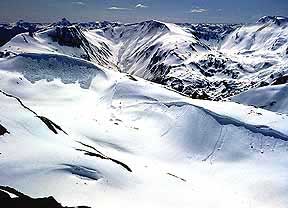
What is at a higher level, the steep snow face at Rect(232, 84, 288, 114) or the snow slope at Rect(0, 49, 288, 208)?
the steep snow face at Rect(232, 84, 288, 114)

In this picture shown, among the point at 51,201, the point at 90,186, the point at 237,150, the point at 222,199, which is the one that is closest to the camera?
the point at 51,201

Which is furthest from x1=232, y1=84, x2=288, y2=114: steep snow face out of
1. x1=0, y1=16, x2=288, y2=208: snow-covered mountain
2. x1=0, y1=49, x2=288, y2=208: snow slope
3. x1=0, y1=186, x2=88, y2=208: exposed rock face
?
x1=0, y1=186, x2=88, y2=208: exposed rock face

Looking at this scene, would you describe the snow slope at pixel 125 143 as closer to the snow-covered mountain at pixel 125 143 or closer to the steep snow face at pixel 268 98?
the snow-covered mountain at pixel 125 143

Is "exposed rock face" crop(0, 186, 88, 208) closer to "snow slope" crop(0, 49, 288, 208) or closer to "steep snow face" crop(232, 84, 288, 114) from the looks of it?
"snow slope" crop(0, 49, 288, 208)

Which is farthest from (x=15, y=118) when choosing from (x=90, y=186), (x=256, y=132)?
(x=256, y=132)

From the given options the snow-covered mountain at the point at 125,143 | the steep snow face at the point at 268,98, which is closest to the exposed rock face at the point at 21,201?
the snow-covered mountain at the point at 125,143

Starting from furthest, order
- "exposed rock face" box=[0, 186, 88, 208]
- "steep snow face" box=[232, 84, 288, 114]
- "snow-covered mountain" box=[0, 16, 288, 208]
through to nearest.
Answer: "steep snow face" box=[232, 84, 288, 114], "snow-covered mountain" box=[0, 16, 288, 208], "exposed rock face" box=[0, 186, 88, 208]

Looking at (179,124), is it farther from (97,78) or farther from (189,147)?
(97,78)
